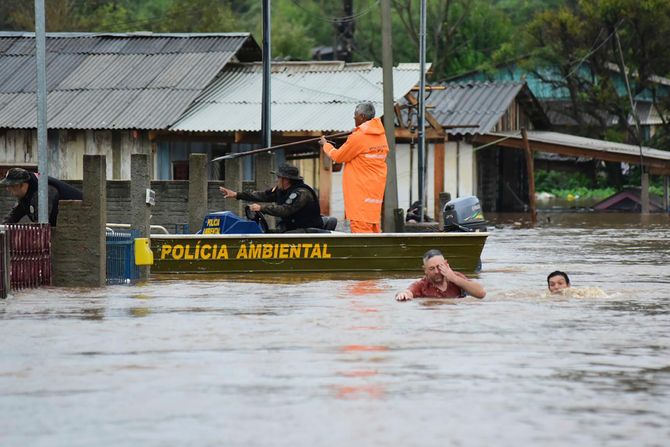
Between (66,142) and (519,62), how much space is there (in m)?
29.0

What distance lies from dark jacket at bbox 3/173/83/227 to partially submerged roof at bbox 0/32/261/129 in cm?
1395

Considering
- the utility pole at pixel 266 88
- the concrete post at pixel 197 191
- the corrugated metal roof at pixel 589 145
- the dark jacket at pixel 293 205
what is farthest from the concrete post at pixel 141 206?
the corrugated metal roof at pixel 589 145

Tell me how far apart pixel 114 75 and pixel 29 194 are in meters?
17.2

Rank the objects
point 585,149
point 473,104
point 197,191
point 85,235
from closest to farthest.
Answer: point 85,235
point 197,191
point 585,149
point 473,104

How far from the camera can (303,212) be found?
61.8 ft

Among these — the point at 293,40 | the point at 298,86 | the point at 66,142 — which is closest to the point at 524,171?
the point at 293,40

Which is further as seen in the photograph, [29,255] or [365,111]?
[365,111]

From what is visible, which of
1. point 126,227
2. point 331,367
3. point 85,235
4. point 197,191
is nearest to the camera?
point 331,367

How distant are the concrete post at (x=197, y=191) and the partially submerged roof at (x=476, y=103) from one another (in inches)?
879

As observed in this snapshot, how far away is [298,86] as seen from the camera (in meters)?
34.3

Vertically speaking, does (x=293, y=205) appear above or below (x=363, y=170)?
below

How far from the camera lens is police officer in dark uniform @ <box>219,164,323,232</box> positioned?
1861cm

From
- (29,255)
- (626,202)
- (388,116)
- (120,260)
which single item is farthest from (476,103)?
(29,255)

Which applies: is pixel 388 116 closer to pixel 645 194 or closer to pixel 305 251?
pixel 305 251
